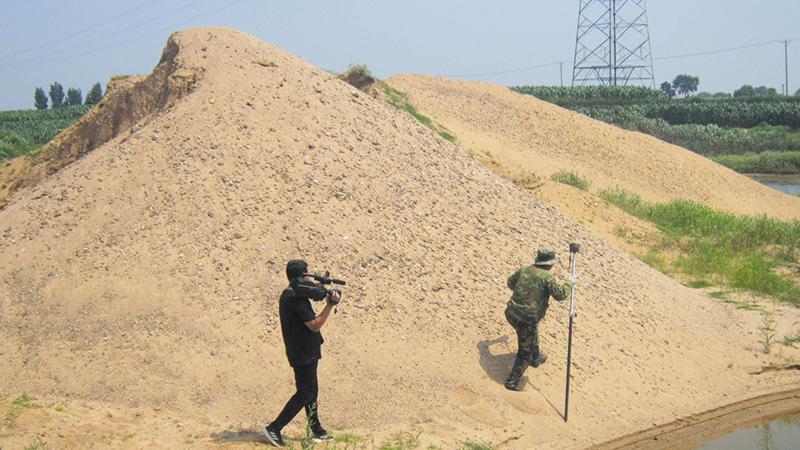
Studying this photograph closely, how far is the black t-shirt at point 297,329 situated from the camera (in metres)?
6.65

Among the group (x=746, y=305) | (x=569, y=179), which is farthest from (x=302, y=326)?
(x=569, y=179)

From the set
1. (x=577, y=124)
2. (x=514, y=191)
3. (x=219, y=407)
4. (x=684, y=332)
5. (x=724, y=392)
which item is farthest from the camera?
(x=577, y=124)

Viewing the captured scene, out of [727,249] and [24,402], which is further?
[727,249]

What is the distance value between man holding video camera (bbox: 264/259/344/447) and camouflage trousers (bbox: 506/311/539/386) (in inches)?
89.4

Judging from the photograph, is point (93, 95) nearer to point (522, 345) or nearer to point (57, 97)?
point (57, 97)

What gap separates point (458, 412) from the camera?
8.05 meters

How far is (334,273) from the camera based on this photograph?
898cm

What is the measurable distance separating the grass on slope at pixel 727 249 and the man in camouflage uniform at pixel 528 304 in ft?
18.5

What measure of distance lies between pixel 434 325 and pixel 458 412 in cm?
110

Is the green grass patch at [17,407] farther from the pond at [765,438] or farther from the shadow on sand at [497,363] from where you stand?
the pond at [765,438]

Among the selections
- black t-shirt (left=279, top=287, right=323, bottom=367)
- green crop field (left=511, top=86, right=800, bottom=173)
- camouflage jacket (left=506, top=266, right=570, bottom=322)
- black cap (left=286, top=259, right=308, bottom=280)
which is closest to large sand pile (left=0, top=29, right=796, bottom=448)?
camouflage jacket (left=506, top=266, right=570, bottom=322)

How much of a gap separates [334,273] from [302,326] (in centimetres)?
229

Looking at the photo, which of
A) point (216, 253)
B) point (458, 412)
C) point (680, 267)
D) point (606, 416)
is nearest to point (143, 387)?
point (216, 253)

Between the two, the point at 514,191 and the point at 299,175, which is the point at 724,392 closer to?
the point at 514,191
